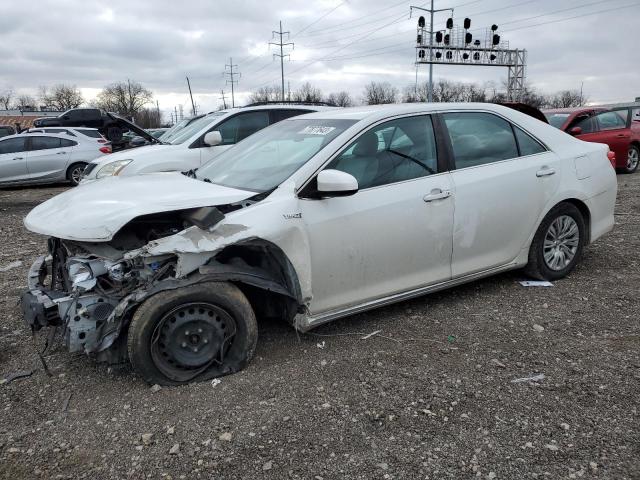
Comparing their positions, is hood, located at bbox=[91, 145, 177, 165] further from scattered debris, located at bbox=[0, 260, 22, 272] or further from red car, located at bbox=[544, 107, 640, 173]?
red car, located at bbox=[544, 107, 640, 173]

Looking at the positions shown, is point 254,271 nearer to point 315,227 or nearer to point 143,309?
point 315,227

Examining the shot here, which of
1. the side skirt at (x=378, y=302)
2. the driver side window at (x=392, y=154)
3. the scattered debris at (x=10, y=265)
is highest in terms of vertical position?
the driver side window at (x=392, y=154)

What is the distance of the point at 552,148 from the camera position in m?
4.59

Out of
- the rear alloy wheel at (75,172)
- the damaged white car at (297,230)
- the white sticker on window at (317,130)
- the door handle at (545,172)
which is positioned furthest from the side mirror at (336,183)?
the rear alloy wheel at (75,172)

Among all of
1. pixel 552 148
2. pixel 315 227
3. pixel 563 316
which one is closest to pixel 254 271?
pixel 315 227

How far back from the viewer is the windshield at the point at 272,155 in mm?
3660

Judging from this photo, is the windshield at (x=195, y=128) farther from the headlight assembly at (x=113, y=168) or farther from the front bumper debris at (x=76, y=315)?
the front bumper debris at (x=76, y=315)

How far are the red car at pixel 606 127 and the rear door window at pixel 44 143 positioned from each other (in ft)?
40.4

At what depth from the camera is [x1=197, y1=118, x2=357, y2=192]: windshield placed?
12.0 feet

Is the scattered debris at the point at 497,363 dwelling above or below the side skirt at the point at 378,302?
below

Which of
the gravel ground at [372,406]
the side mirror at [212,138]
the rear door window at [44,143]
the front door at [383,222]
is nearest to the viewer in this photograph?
the gravel ground at [372,406]

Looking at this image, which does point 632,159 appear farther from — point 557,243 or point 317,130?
point 317,130

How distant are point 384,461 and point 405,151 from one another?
2224 mm

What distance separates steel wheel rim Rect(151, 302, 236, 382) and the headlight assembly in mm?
4813
